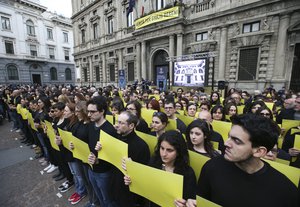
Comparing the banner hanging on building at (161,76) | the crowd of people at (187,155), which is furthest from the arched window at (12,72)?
the crowd of people at (187,155)

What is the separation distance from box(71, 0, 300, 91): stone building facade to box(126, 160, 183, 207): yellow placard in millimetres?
10095

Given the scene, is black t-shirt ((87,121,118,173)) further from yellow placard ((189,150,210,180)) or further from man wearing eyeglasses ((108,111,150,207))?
yellow placard ((189,150,210,180))

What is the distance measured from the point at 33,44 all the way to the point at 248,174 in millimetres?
38983

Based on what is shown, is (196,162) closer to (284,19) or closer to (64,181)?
(64,181)

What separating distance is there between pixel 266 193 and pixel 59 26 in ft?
140

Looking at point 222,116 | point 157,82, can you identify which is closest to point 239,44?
point 157,82

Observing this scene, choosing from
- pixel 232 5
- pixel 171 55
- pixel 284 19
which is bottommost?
pixel 171 55

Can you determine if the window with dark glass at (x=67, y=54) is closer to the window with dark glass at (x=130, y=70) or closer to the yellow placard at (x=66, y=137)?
the window with dark glass at (x=130, y=70)

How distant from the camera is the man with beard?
1.03 m

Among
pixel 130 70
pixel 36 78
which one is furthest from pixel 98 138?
pixel 36 78

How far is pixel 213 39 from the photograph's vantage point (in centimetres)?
1230

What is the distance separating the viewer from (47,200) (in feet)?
9.88

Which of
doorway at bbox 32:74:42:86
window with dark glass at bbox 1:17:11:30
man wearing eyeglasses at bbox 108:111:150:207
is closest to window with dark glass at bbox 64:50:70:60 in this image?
doorway at bbox 32:74:42:86

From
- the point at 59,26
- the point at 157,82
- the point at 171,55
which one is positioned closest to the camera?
the point at 171,55
